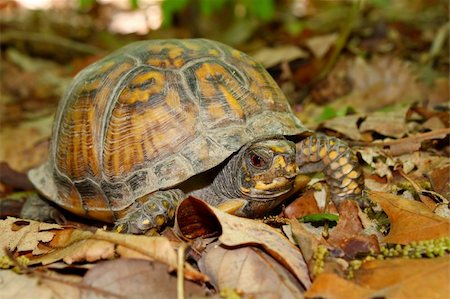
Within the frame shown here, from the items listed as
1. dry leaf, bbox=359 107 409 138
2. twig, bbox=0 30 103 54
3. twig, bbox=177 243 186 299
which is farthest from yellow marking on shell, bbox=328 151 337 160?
twig, bbox=0 30 103 54

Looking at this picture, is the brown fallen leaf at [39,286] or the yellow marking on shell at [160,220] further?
the yellow marking on shell at [160,220]

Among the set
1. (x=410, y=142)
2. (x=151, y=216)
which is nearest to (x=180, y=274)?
(x=151, y=216)

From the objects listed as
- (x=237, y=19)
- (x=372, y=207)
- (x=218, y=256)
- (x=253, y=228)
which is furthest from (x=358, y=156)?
(x=237, y=19)

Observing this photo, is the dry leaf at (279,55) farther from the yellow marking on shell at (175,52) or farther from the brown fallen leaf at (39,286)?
the brown fallen leaf at (39,286)

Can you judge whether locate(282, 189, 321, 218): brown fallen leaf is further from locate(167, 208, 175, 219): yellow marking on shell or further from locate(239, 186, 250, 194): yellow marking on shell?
locate(167, 208, 175, 219): yellow marking on shell

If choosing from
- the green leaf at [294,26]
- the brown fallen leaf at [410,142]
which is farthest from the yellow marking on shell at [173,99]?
the green leaf at [294,26]

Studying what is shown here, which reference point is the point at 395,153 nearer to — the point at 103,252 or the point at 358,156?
the point at 358,156
